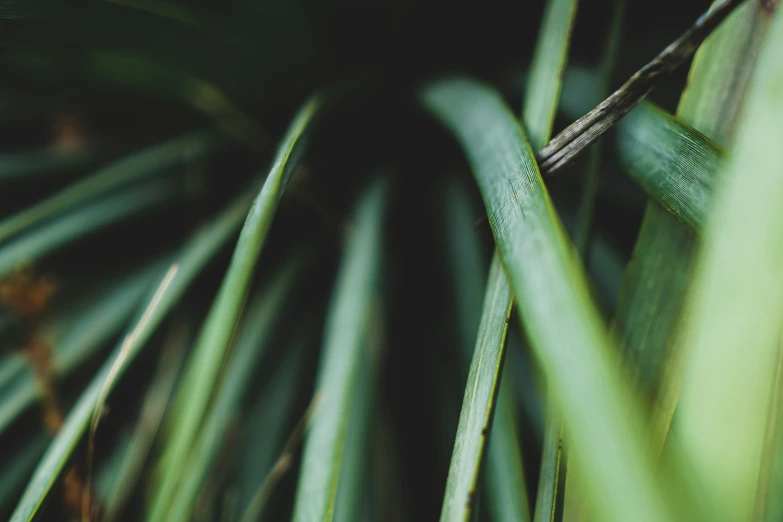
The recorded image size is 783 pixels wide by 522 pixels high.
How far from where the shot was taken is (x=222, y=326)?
230 millimetres

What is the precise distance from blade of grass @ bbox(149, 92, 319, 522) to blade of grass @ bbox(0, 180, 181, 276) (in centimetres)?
24

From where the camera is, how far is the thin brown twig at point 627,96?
22 cm

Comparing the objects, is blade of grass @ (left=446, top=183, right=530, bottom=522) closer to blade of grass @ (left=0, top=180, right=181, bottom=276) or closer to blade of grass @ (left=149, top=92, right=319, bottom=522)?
blade of grass @ (left=149, top=92, right=319, bottom=522)

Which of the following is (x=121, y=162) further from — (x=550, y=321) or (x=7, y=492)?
(x=550, y=321)

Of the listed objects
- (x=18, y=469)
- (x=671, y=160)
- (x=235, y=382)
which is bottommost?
(x=18, y=469)

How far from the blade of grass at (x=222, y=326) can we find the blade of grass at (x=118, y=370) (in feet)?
0.14

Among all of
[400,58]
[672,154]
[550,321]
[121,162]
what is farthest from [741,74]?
[121,162]

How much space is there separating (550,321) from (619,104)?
0.43 ft

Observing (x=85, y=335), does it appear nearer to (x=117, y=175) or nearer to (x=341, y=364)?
(x=117, y=175)

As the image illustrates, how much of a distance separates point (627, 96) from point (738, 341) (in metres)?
0.14

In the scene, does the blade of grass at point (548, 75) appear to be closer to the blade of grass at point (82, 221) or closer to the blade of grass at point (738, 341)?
the blade of grass at point (738, 341)

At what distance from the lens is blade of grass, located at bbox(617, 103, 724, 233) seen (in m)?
0.21

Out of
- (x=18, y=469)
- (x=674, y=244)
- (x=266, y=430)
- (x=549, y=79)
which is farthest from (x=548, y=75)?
(x=18, y=469)

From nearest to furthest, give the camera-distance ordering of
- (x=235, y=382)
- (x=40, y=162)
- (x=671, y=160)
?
1. (x=671, y=160)
2. (x=235, y=382)
3. (x=40, y=162)
